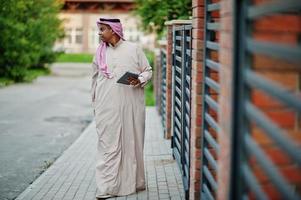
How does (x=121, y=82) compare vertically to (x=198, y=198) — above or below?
above

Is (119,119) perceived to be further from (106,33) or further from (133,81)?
(106,33)

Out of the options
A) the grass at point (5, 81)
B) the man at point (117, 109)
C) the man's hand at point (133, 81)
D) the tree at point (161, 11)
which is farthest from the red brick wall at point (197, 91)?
the grass at point (5, 81)

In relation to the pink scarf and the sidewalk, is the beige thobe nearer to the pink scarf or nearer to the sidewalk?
the pink scarf

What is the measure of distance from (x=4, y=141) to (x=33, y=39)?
1655cm

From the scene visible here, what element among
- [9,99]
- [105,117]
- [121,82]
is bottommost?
[9,99]

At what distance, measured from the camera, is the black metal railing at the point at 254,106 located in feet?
7.36

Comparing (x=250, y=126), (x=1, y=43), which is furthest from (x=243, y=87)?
(x=1, y=43)

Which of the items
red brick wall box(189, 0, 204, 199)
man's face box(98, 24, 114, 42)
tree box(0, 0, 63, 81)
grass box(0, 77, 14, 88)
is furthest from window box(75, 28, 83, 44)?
red brick wall box(189, 0, 204, 199)

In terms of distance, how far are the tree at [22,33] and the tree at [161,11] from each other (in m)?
9.16

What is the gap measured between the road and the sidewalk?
249mm

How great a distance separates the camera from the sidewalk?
646cm

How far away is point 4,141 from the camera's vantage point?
10.6m

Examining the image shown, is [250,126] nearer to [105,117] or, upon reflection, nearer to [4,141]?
[105,117]

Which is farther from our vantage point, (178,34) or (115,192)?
(178,34)
